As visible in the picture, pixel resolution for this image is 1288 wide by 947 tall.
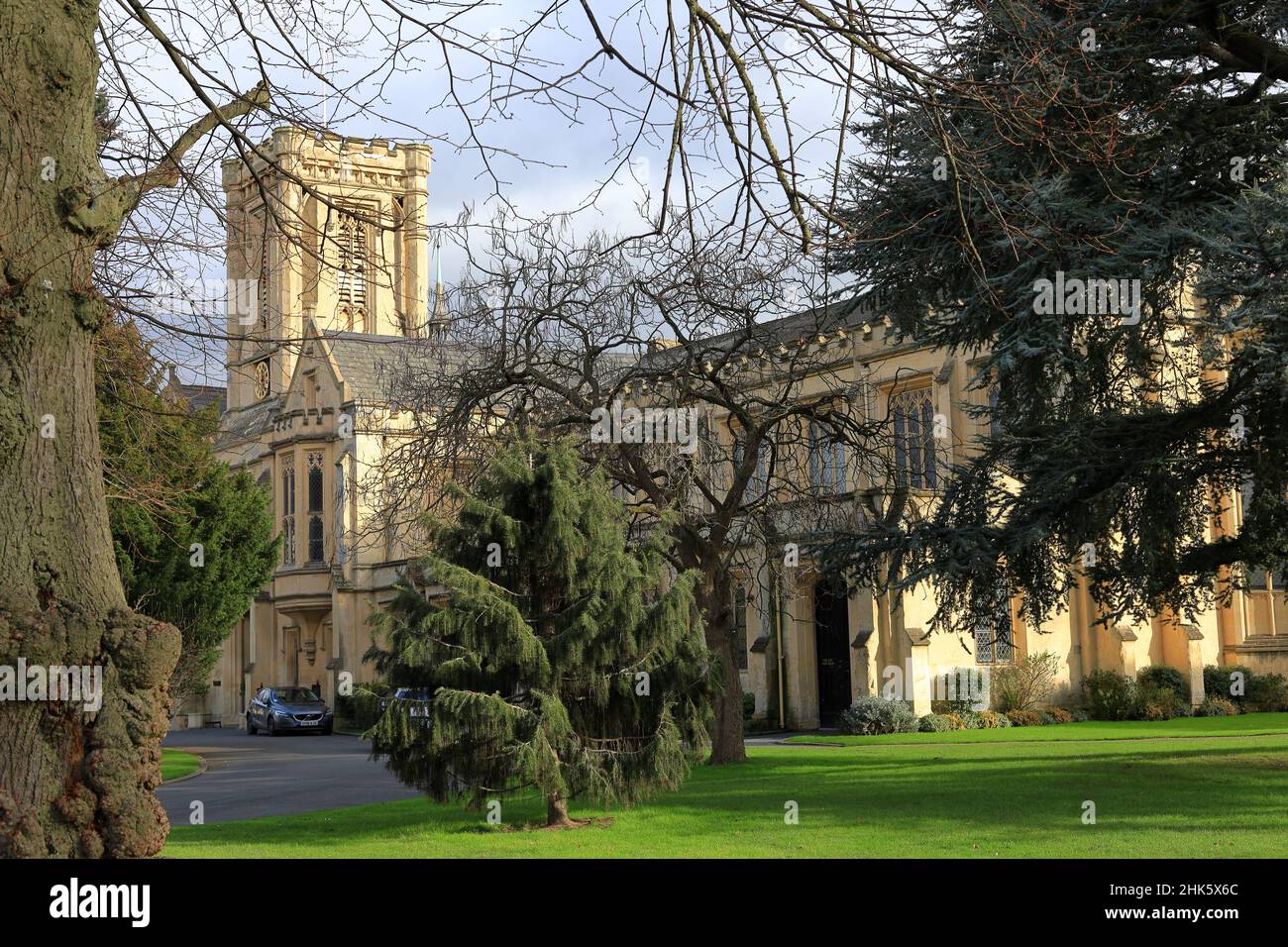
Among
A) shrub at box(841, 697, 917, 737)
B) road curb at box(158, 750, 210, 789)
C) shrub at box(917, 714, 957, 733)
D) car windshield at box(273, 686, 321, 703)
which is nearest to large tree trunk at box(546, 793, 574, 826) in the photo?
road curb at box(158, 750, 210, 789)

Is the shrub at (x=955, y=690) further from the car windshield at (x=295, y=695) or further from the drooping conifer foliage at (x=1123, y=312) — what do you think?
the car windshield at (x=295, y=695)

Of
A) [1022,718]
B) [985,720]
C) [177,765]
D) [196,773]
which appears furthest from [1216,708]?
[177,765]

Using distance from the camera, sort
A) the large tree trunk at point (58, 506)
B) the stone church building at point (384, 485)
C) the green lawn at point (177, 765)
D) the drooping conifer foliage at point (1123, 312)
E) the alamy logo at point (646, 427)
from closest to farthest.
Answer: the large tree trunk at point (58, 506) → the stone church building at point (384, 485) → the drooping conifer foliage at point (1123, 312) → the alamy logo at point (646, 427) → the green lawn at point (177, 765)

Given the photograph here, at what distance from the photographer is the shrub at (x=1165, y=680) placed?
33094 mm

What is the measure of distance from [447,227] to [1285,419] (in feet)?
39.7

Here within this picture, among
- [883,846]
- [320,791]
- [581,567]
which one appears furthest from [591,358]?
[883,846]

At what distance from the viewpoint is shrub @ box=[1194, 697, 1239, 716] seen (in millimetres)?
32344

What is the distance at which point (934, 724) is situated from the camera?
97.8 feet

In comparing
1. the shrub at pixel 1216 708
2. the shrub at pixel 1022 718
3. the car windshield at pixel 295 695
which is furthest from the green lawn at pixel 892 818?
the car windshield at pixel 295 695

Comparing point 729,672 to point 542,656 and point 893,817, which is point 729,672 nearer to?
point 893,817

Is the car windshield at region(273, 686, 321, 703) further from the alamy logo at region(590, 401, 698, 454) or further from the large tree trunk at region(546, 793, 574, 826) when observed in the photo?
the large tree trunk at region(546, 793, 574, 826)

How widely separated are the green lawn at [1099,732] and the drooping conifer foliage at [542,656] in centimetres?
1370

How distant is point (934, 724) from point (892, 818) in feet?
51.2

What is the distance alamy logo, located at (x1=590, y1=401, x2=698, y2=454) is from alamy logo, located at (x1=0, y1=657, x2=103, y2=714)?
14274 millimetres
